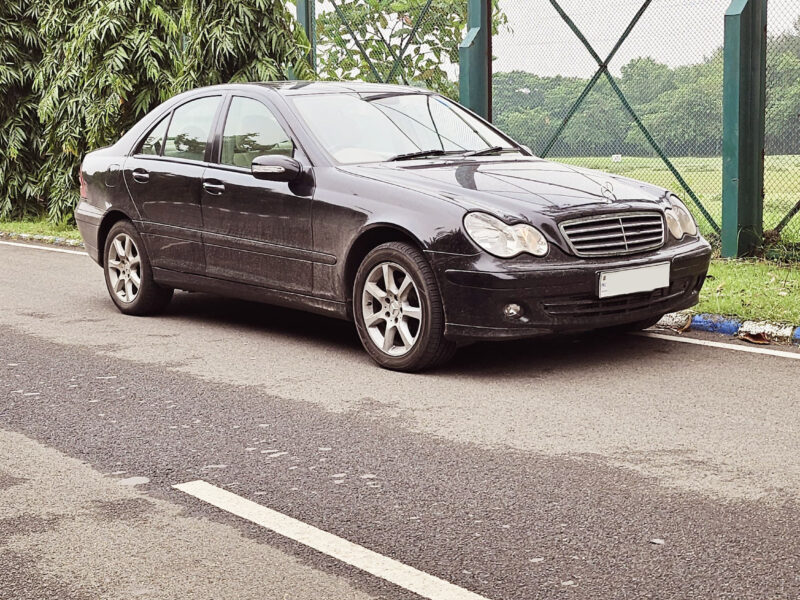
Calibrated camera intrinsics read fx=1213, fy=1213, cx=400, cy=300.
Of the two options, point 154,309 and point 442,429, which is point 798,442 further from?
point 154,309

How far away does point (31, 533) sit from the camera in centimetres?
423

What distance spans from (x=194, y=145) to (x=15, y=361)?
2.00 metres

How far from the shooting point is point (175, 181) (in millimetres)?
8320

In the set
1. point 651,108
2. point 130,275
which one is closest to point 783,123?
point 651,108

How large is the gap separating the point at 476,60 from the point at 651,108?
231cm

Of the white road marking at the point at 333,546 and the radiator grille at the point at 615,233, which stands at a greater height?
the radiator grille at the point at 615,233

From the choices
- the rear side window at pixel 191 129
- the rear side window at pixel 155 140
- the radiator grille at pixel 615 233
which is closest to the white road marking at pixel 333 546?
the radiator grille at pixel 615 233

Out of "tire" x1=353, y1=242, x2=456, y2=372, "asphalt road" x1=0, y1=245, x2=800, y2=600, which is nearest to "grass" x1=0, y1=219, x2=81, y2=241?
"asphalt road" x1=0, y1=245, x2=800, y2=600

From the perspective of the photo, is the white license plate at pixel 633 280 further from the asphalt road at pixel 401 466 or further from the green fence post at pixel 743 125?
the green fence post at pixel 743 125

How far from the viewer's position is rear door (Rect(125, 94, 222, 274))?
8.20 meters

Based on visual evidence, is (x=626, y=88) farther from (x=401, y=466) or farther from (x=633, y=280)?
(x=401, y=466)

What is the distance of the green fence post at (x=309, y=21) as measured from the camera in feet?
49.9

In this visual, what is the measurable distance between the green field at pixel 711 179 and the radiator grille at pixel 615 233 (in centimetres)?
390

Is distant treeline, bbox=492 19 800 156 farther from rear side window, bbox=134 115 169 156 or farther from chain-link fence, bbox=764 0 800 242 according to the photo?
rear side window, bbox=134 115 169 156
